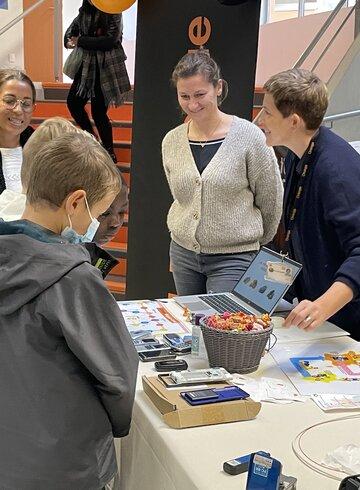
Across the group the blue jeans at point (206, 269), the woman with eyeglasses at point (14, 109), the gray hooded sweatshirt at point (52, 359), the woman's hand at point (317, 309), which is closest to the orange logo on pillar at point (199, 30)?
the woman with eyeglasses at point (14, 109)

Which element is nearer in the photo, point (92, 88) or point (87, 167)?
point (87, 167)

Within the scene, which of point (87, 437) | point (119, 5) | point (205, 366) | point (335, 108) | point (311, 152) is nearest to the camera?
point (87, 437)

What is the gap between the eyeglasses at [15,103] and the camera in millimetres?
2656

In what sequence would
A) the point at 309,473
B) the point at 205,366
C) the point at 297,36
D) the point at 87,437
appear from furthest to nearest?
the point at 297,36
the point at 205,366
the point at 87,437
the point at 309,473

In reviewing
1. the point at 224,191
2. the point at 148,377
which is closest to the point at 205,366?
the point at 148,377

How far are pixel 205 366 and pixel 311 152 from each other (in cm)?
73

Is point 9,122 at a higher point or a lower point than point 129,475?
higher

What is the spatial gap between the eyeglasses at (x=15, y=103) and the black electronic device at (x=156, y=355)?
149cm

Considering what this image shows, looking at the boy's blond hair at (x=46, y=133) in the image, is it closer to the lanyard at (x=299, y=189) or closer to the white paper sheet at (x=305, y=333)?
the lanyard at (x=299, y=189)

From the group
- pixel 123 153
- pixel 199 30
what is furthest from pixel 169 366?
pixel 123 153

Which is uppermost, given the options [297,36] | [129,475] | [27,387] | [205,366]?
[297,36]

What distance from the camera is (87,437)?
3.92ft

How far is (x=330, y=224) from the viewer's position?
183 cm

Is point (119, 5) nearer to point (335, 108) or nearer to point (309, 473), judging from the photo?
point (335, 108)
